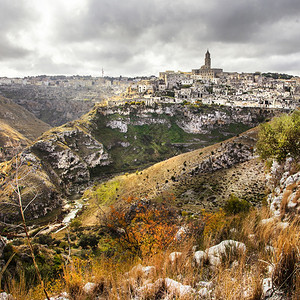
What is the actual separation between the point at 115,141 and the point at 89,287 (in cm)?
7364

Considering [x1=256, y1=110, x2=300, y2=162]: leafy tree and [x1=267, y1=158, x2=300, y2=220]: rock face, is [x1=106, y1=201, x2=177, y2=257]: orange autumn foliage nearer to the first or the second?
[x1=267, y1=158, x2=300, y2=220]: rock face

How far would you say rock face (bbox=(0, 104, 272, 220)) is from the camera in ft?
170

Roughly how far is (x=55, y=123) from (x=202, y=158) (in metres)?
138

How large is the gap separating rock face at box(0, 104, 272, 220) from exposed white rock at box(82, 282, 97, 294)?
4228 centimetres

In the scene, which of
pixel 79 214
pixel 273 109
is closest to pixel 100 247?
pixel 79 214

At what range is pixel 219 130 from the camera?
80312 millimetres

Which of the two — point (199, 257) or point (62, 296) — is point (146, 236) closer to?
point (199, 257)

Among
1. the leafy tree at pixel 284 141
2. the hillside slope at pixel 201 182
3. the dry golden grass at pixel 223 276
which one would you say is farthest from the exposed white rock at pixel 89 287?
the hillside slope at pixel 201 182

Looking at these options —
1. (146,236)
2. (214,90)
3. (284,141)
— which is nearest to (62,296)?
(146,236)

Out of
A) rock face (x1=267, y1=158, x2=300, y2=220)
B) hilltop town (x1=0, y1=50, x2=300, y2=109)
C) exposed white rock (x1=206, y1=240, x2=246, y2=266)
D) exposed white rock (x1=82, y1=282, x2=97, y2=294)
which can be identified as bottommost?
rock face (x1=267, y1=158, x2=300, y2=220)

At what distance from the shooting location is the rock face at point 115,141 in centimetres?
5194

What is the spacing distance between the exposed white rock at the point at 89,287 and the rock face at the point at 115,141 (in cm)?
4228

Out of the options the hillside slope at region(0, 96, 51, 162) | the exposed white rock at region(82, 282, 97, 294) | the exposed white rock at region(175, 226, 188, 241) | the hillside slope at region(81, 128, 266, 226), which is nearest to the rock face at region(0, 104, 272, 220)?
the hillside slope at region(81, 128, 266, 226)

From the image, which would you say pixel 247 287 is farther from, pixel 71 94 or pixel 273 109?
pixel 71 94
